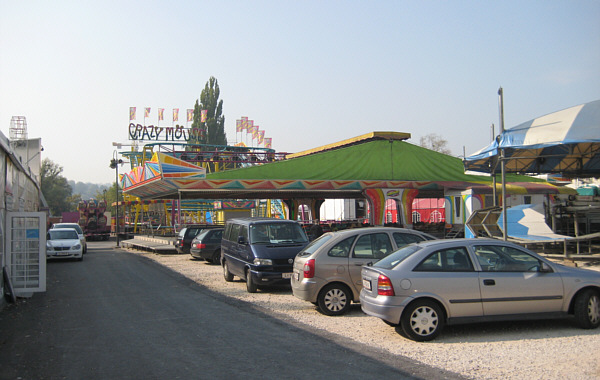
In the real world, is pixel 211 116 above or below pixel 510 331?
above

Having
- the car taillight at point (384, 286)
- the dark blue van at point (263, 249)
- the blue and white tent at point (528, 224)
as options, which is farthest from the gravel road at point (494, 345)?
the blue and white tent at point (528, 224)

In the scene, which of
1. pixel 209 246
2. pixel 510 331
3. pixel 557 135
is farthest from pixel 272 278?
pixel 209 246

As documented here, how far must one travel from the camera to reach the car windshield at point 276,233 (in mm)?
13281

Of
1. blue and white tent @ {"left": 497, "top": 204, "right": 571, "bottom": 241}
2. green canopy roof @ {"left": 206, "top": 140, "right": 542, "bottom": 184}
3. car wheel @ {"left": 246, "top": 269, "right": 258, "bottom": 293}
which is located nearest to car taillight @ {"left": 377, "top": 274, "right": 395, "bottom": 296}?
car wheel @ {"left": 246, "top": 269, "right": 258, "bottom": 293}

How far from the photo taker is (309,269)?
975cm

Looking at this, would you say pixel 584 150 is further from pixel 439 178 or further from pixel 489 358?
pixel 439 178

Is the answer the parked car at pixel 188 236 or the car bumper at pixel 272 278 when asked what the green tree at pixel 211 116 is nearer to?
the parked car at pixel 188 236

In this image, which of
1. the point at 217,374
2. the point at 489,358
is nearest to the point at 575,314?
the point at 489,358

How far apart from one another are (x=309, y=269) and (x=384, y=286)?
234 cm

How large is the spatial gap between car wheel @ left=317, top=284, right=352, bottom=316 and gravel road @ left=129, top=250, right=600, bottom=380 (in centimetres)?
18

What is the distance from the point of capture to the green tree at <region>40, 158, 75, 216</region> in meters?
98.5

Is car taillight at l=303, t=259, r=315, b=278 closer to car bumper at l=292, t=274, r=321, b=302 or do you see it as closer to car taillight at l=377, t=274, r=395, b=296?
car bumper at l=292, t=274, r=321, b=302

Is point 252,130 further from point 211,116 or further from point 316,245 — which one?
point 316,245

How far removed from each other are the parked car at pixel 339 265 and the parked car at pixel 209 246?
10702 millimetres
